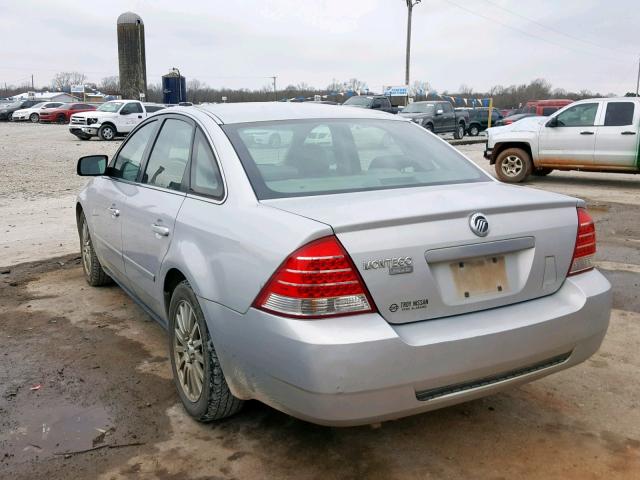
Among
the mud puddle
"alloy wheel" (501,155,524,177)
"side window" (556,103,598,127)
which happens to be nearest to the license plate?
the mud puddle

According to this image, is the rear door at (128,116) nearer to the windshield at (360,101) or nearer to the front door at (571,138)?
the windshield at (360,101)

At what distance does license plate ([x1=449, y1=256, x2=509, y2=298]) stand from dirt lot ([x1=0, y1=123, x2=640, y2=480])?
81 centimetres

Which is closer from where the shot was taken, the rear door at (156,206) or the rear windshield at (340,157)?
the rear windshield at (340,157)

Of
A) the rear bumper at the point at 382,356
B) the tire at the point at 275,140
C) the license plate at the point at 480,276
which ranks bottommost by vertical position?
the rear bumper at the point at 382,356

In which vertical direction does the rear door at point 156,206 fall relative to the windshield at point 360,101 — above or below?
below

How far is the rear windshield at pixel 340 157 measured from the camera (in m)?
3.12

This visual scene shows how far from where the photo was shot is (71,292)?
5.63m

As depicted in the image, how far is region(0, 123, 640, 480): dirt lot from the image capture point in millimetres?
2848

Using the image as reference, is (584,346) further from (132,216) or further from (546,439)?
(132,216)

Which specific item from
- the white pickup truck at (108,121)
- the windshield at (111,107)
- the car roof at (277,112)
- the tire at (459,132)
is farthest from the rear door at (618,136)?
the windshield at (111,107)

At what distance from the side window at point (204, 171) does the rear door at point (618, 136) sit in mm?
11271

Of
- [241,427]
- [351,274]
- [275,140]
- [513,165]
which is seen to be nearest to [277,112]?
[275,140]

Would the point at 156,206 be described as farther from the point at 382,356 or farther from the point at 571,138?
the point at 571,138

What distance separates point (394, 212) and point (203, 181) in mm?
1164
